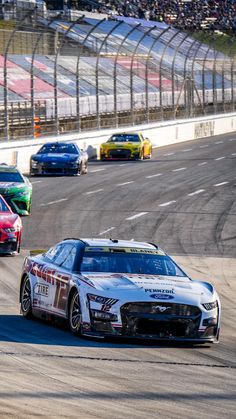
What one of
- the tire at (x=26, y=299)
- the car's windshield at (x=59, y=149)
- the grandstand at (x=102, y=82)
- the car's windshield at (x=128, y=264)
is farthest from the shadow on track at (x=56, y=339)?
the grandstand at (x=102, y=82)

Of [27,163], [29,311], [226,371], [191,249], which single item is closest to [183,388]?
[226,371]

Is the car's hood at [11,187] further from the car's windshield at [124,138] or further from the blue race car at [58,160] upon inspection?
the car's windshield at [124,138]

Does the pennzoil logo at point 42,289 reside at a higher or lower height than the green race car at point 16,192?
higher

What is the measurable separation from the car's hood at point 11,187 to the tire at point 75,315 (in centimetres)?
1537

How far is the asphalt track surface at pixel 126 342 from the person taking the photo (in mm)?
8930

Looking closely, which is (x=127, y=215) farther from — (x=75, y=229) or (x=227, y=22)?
(x=227, y=22)

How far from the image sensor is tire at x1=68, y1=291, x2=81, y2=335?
42.3 feet

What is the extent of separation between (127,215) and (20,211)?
2940mm

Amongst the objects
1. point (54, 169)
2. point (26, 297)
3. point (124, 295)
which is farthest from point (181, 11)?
point (124, 295)

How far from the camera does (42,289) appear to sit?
1429 centimetres

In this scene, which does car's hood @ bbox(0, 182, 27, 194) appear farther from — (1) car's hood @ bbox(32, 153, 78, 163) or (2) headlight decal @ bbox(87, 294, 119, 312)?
(2) headlight decal @ bbox(87, 294, 119, 312)

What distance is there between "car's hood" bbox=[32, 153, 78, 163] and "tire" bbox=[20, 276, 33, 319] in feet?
85.9

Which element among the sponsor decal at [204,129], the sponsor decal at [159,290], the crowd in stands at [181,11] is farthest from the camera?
the crowd in stands at [181,11]

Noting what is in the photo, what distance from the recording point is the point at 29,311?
14.6 m
